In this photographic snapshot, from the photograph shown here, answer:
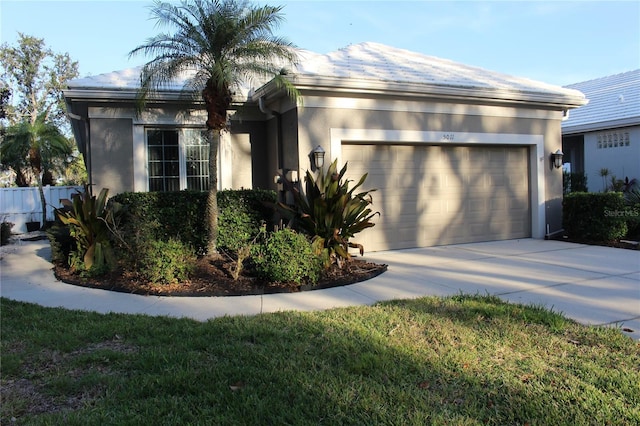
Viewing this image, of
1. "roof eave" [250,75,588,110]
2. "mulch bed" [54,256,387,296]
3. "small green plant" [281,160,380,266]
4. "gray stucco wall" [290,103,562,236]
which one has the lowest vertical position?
"mulch bed" [54,256,387,296]

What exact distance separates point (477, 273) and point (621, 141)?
1315cm

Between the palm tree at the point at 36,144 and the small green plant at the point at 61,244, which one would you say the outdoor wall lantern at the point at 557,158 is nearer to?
the small green plant at the point at 61,244

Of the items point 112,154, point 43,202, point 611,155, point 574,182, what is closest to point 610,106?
point 611,155

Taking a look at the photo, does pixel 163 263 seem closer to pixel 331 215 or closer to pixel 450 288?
pixel 331 215

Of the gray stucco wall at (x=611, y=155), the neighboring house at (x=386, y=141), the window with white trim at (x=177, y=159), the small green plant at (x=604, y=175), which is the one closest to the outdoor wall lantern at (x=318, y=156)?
the neighboring house at (x=386, y=141)

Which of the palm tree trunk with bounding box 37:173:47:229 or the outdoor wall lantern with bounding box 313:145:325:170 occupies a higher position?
the outdoor wall lantern with bounding box 313:145:325:170

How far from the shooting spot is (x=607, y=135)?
17641 millimetres

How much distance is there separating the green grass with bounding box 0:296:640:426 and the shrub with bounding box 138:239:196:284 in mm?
1496

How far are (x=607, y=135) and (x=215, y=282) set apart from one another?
55.2ft

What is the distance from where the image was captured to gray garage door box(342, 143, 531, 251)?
10.3m

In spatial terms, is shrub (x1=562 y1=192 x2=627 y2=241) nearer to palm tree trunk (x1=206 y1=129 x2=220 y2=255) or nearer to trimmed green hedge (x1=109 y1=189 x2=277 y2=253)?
trimmed green hedge (x1=109 y1=189 x2=277 y2=253)

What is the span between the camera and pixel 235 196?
9.12 m

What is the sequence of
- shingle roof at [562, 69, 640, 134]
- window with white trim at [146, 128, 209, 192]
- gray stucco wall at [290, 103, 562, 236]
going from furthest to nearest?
shingle roof at [562, 69, 640, 134]
window with white trim at [146, 128, 209, 192]
gray stucco wall at [290, 103, 562, 236]

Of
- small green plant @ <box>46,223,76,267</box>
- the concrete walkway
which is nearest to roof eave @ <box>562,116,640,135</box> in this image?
the concrete walkway
